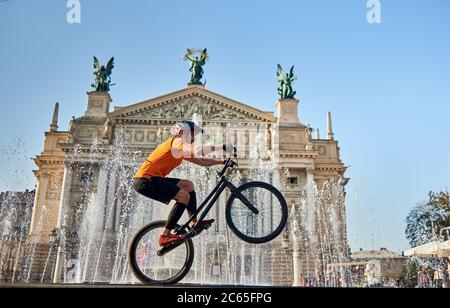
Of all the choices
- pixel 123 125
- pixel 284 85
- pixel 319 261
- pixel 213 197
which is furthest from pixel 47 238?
pixel 213 197

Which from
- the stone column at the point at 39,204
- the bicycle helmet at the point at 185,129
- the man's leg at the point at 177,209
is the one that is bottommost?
the man's leg at the point at 177,209

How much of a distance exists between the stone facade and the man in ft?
104

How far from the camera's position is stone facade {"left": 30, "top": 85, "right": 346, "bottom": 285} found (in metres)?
37.4

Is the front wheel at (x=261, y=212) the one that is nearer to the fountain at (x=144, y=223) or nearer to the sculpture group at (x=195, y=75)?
the fountain at (x=144, y=223)

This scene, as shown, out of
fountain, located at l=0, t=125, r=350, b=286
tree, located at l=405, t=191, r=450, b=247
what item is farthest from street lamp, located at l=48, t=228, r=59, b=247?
tree, located at l=405, t=191, r=450, b=247

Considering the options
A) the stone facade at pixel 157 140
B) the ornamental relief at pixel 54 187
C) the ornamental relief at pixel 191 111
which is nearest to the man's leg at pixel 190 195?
the stone facade at pixel 157 140

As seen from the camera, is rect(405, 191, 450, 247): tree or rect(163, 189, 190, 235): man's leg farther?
rect(405, 191, 450, 247): tree

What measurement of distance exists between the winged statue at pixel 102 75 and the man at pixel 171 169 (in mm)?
38262

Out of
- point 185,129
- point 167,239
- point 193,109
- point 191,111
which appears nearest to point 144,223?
point 191,111

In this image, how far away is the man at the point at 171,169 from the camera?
5234 millimetres

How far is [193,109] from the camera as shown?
133 ft

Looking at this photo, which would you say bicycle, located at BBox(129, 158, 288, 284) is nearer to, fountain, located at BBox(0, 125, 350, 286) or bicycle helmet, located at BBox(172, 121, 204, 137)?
bicycle helmet, located at BBox(172, 121, 204, 137)

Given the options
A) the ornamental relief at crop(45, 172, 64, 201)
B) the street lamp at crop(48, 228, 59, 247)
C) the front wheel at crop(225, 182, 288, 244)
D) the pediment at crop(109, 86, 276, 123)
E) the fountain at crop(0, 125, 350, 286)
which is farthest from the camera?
the pediment at crop(109, 86, 276, 123)
